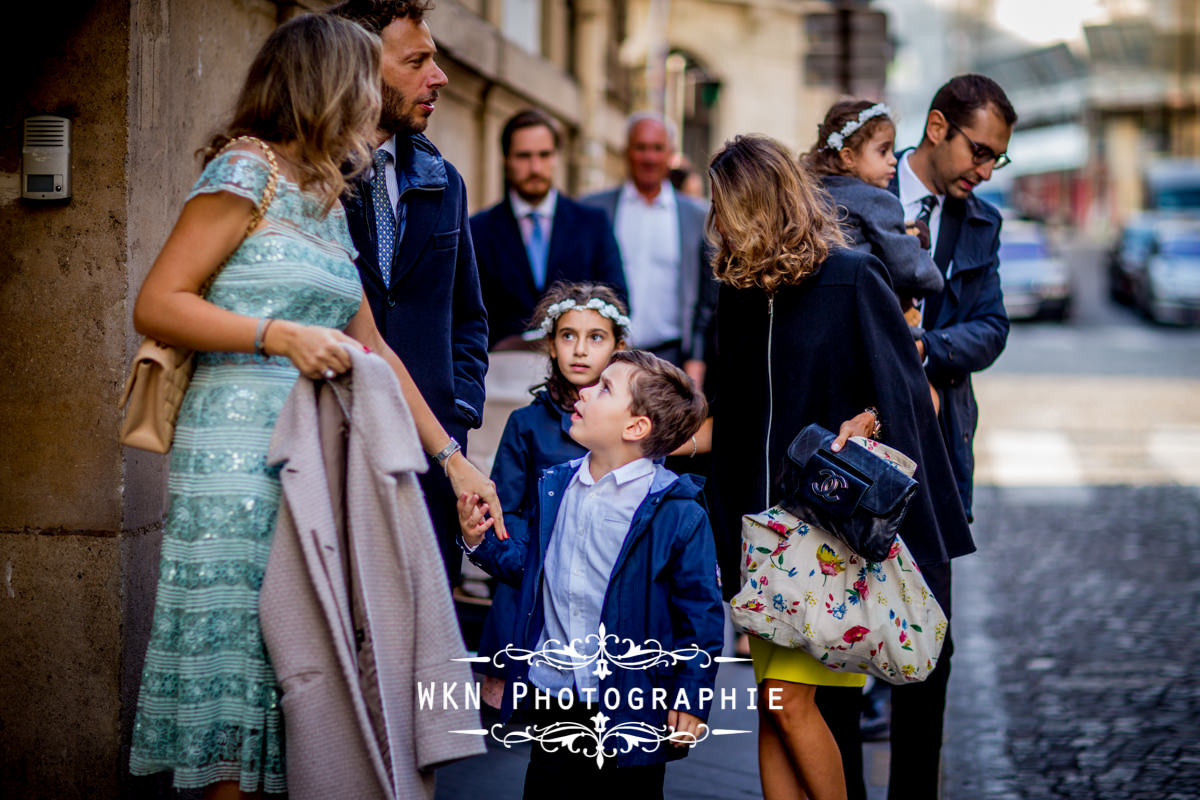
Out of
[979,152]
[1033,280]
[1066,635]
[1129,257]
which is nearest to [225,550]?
[979,152]

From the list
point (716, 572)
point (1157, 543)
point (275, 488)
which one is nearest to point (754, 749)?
point (716, 572)

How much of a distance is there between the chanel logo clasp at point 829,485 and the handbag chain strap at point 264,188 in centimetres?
145

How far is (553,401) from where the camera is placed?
3893 mm

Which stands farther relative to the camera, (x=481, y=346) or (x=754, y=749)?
(x=754, y=749)

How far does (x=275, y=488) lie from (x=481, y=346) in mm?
1195

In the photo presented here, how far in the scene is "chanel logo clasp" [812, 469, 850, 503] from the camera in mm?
3340

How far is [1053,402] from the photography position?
17.0m

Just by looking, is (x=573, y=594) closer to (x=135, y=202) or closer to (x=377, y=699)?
(x=377, y=699)

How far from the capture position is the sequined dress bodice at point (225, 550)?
2785 mm

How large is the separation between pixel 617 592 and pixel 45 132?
6.47 feet

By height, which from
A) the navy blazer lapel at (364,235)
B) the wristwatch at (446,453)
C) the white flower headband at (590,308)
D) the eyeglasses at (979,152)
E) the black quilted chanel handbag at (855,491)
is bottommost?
the black quilted chanel handbag at (855,491)

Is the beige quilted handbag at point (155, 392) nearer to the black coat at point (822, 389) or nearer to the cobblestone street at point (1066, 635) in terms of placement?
the black coat at point (822, 389)

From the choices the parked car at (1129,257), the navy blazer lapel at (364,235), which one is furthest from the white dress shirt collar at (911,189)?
the parked car at (1129,257)

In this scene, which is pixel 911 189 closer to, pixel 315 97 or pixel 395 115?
pixel 395 115
